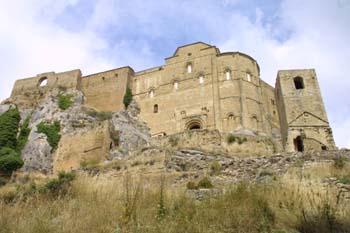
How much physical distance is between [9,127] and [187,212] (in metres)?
26.9

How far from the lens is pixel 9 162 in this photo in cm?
2505

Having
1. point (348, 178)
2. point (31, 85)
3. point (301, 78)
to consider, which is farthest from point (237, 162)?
point (31, 85)

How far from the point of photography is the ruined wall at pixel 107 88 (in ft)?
113

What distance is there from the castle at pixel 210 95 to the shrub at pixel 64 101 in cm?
237

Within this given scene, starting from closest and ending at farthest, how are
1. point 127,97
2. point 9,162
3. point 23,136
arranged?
point 9,162 → point 23,136 → point 127,97

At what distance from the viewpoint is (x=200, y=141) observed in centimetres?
1884

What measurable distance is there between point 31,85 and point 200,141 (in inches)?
968

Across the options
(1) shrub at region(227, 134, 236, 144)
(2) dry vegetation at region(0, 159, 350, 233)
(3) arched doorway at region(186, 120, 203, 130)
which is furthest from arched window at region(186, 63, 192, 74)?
(2) dry vegetation at region(0, 159, 350, 233)

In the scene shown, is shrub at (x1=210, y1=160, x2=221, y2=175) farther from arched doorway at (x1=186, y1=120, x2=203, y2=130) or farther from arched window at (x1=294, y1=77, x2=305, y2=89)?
arched window at (x1=294, y1=77, x2=305, y2=89)

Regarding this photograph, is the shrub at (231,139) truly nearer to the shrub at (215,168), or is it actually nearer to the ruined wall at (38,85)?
the shrub at (215,168)

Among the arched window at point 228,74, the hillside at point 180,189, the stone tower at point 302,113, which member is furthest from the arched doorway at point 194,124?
the stone tower at point 302,113

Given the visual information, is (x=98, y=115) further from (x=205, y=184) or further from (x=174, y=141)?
(x=205, y=184)

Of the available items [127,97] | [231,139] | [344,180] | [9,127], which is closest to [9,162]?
[9,127]

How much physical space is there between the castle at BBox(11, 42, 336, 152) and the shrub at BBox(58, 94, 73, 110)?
7.77ft
